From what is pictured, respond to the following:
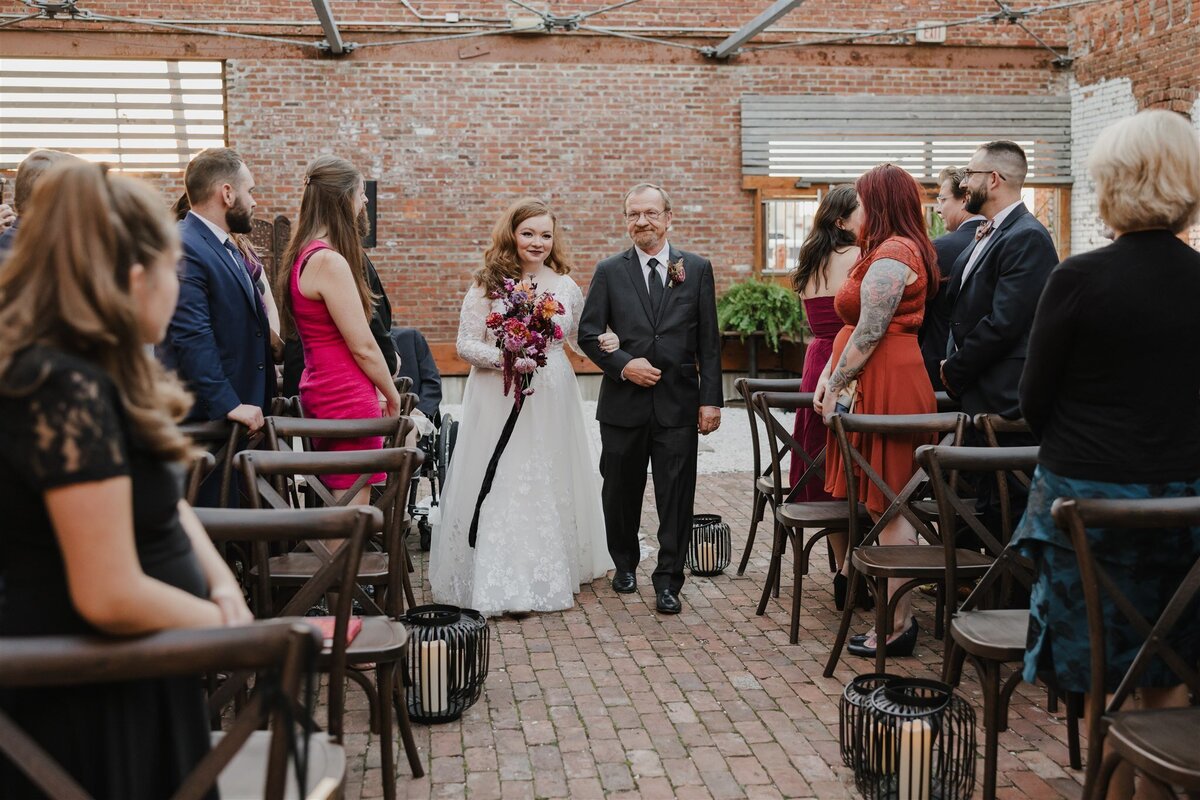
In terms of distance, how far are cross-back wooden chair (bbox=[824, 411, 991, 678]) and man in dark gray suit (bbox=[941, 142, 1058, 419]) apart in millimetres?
461

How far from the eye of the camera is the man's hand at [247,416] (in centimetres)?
450

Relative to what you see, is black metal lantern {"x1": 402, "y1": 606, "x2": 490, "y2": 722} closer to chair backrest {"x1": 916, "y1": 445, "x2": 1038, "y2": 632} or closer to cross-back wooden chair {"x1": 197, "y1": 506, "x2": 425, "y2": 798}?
cross-back wooden chair {"x1": 197, "y1": 506, "x2": 425, "y2": 798}

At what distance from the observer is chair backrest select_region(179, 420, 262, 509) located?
13.4 feet

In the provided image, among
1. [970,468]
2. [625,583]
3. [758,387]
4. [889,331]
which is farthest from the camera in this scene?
[758,387]

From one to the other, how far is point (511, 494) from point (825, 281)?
193cm

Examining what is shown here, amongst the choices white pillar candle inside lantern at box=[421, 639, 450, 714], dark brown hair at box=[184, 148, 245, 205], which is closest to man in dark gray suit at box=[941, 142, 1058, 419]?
white pillar candle inside lantern at box=[421, 639, 450, 714]

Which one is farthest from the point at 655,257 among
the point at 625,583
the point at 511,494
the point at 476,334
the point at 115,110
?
the point at 115,110

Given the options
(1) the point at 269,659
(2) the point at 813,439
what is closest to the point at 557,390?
(2) the point at 813,439

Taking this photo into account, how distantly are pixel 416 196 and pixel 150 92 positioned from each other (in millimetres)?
3320

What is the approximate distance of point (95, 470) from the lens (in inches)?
64.4

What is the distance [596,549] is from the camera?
6.18m

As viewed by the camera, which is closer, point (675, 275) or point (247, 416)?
point (247, 416)

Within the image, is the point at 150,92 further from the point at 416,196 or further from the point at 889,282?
the point at 889,282

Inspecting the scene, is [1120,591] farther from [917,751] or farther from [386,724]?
[386,724]
